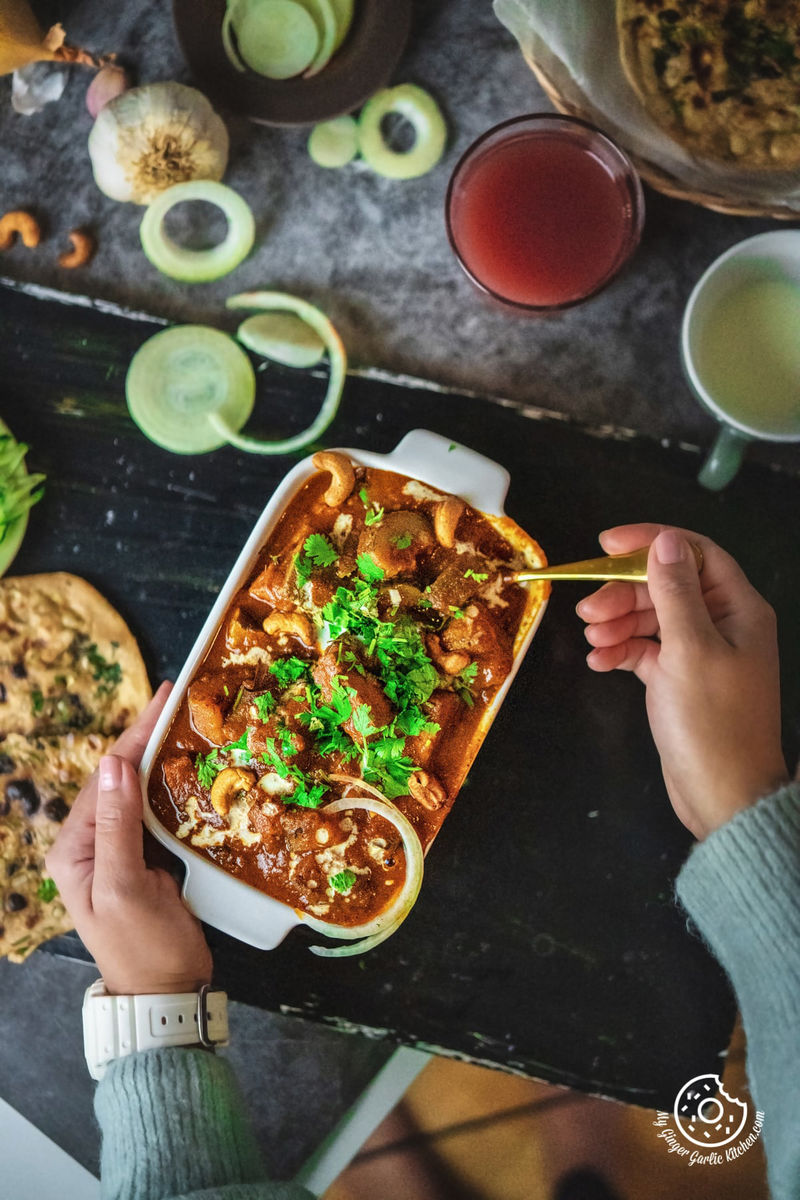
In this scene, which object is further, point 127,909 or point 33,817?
point 33,817

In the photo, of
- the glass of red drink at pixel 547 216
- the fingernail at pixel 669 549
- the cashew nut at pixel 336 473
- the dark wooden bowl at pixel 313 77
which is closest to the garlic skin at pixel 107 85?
the dark wooden bowl at pixel 313 77

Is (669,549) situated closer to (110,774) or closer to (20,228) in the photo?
(110,774)

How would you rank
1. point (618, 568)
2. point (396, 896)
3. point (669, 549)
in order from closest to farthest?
point (669, 549) < point (618, 568) < point (396, 896)

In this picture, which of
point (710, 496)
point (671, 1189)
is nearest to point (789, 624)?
point (710, 496)

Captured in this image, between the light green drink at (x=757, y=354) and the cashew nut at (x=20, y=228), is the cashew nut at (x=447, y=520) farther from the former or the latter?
the cashew nut at (x=20, y=228)

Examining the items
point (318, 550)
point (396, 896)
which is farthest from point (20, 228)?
point (396, 896)

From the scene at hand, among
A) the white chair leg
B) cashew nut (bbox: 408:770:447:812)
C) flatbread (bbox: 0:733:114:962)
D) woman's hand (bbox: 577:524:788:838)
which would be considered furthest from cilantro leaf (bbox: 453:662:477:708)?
the white chair leg

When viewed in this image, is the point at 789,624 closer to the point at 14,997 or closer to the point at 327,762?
the point at 327,762
